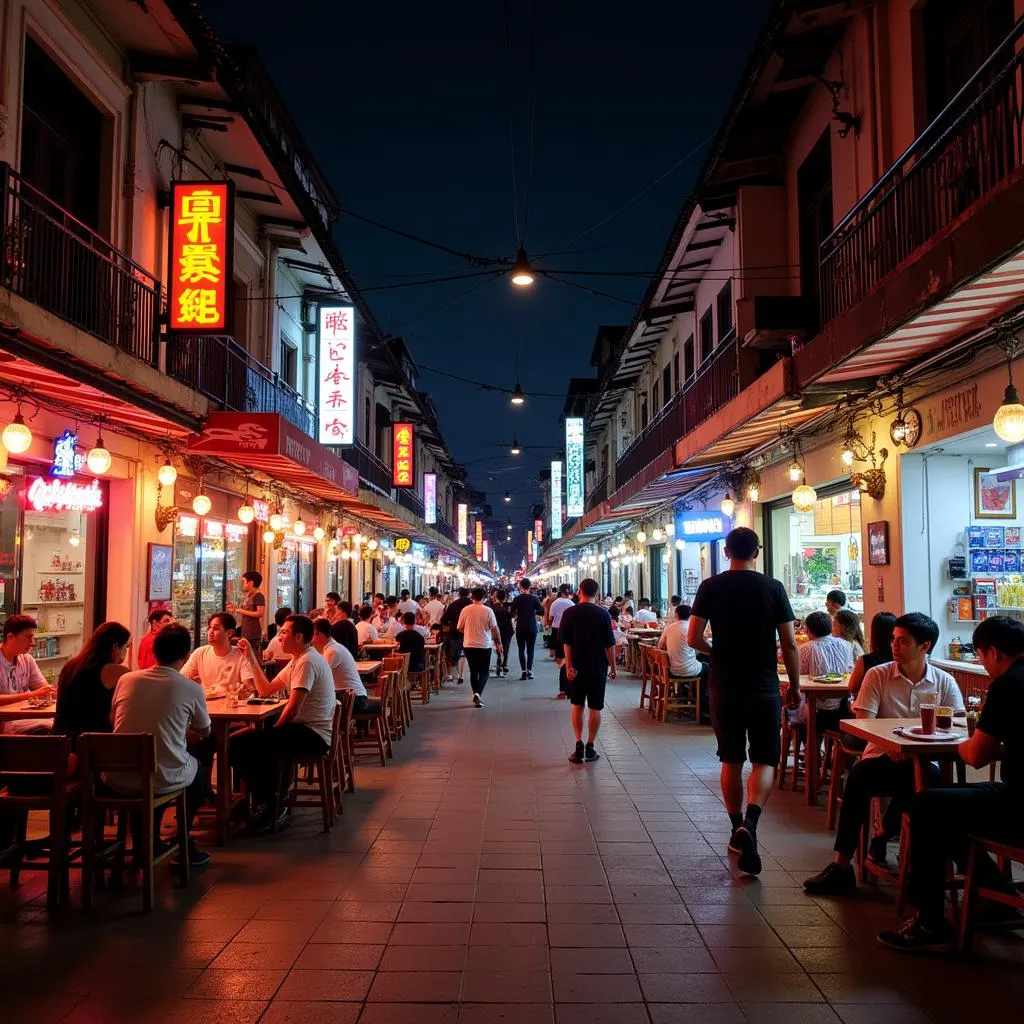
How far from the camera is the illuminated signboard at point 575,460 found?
30.9 m

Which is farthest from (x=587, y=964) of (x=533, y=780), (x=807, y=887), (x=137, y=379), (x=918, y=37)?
(x=918, y=37)

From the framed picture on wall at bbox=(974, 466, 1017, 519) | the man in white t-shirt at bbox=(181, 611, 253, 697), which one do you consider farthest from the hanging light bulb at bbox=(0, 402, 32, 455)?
the framed picture on wall at bbox=(974, 466, 1017, 519)

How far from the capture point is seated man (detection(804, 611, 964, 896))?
552 cm

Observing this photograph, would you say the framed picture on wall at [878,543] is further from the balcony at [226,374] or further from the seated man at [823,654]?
the balcony at [226,374]

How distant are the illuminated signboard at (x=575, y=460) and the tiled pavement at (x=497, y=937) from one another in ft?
77.7

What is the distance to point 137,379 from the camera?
9.29 meters

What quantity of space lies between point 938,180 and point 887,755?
512cm

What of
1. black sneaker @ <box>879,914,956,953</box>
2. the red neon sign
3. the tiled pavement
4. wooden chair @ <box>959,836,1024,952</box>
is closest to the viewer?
the tiled pavement

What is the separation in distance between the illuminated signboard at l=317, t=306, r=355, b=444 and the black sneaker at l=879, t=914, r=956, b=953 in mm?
14734

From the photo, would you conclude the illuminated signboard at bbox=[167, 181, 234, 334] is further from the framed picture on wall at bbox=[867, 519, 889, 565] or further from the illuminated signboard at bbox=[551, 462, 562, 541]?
the illuminated signboard at bbox=[551, 462, 562, 541]

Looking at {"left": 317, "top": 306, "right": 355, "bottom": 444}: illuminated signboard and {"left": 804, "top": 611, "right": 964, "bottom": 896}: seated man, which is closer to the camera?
{"left": 804, "top": 611, "right": 964, "bottom": 896}: seated man

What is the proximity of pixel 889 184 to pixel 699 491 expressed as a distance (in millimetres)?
10431

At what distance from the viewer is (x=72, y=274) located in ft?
31.1

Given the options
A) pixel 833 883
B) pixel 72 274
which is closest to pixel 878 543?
pixel 833 883
